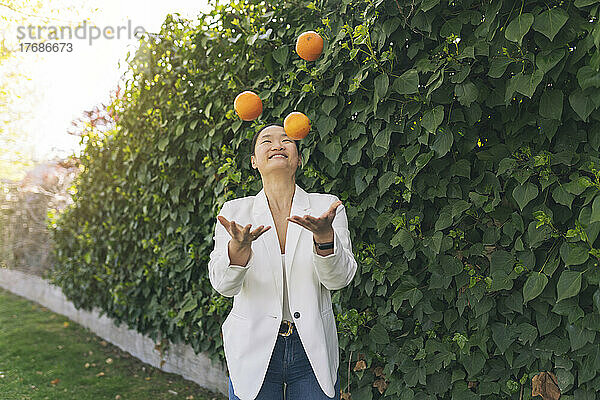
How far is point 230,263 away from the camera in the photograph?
1534 mm

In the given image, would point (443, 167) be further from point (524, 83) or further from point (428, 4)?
point (428, 4)

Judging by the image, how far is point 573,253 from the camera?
5.74 ft

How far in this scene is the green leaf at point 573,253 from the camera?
1.73 m

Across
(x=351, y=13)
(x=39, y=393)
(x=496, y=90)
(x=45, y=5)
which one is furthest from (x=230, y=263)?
(x=45, y=5)

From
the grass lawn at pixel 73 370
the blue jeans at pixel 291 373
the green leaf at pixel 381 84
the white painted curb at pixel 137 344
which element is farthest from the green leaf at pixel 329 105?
the grass lawn at pixel 73 370

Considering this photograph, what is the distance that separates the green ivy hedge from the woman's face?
57cm

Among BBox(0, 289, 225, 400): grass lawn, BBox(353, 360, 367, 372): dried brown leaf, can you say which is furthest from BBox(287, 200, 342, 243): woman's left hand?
BBox(0, 289, 225, 400): grass lawn

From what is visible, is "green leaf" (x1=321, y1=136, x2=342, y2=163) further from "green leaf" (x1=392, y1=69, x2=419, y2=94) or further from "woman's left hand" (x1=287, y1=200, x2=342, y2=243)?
"woman's left hand" (x1=287, y1=200, x2=342, y2=243)

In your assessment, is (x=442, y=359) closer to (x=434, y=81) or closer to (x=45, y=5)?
(x=434, y=81)

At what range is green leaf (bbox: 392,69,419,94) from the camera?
2051 mm

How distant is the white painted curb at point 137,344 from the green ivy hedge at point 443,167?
0.87 meters

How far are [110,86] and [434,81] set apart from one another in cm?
495

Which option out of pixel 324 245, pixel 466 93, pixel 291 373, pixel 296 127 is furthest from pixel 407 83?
pixel 291 373

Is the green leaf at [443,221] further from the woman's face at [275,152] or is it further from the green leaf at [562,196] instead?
the woman's face at [275,152]
